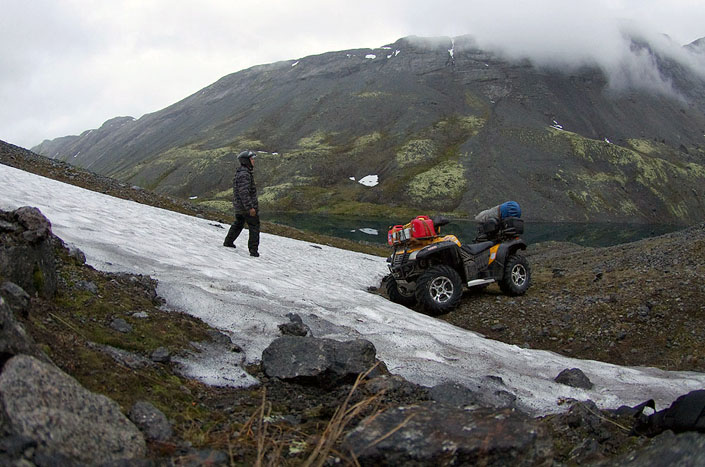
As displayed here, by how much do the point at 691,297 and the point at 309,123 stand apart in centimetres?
17430

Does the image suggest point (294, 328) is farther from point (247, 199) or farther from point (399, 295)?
point (247, 199)

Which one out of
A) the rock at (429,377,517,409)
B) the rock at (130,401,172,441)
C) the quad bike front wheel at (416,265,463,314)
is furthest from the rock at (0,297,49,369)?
the quad bike front wheel at (416,265,463,314)

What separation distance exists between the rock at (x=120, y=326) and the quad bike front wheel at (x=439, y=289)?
7.09 metres

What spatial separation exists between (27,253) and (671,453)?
19.0 feet

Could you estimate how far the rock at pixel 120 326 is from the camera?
5.12 metres

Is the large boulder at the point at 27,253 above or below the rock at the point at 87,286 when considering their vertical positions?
above

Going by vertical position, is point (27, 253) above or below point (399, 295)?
above

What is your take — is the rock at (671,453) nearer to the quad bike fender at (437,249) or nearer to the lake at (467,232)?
the quad bike fender at (437,249)

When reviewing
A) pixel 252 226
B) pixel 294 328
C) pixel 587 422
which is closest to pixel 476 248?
pixel 252 226

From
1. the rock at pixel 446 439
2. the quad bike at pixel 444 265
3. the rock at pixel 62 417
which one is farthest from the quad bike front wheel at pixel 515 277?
the rock at pixel 62 417

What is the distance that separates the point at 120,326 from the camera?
5.17 metres

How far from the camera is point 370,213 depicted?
104 m

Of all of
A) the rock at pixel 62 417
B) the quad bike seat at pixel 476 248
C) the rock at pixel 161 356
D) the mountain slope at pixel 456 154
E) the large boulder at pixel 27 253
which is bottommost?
the rock at pixel 161 356

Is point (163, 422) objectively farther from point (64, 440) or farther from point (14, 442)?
point (14, 442)
